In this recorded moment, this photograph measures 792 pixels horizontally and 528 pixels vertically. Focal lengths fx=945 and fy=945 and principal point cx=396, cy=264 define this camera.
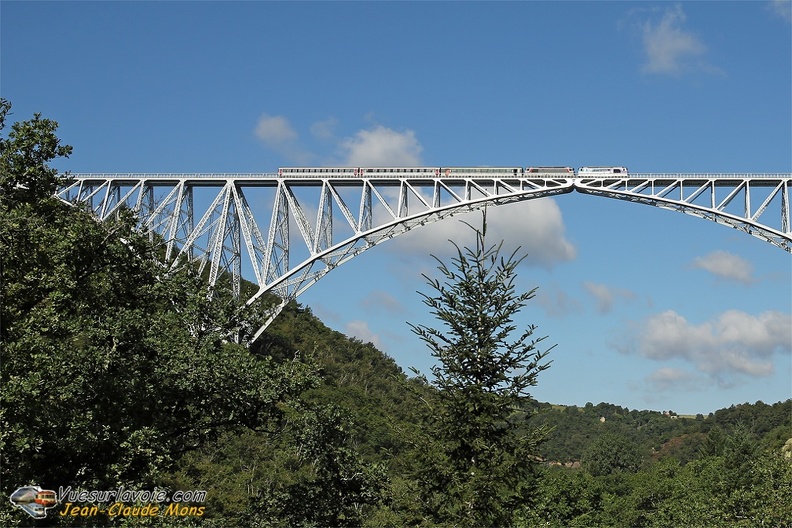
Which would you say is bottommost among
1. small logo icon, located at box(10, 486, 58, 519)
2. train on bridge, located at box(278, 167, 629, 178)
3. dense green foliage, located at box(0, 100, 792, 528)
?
small logo icon, located at box(10, 486, 58, 519)

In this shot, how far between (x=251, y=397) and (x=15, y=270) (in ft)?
20.7

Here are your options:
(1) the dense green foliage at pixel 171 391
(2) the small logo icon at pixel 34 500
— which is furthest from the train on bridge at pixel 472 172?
(2) the small logo icon at pixel 34 500

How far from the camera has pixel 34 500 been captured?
19219 millimetres

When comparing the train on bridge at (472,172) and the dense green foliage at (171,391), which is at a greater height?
the train on bridge at (472,172)

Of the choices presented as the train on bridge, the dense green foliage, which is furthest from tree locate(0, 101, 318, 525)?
the train on bridge

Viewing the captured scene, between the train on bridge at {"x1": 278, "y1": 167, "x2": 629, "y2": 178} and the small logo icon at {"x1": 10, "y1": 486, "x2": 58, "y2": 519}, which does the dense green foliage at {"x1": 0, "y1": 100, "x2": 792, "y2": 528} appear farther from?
the train on bridge at {"x1": 278, "y1": 167, "x2": 629, "y2": 178}

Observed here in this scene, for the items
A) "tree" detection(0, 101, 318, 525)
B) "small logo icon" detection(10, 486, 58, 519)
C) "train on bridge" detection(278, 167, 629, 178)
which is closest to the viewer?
"small logo icon" detection(10, 486, 58, 519)

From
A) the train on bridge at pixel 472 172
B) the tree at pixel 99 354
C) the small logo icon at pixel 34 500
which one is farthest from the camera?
the train on bridge at pixel 472 172

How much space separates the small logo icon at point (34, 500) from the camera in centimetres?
1903

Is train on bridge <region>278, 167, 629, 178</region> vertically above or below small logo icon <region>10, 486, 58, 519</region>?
above

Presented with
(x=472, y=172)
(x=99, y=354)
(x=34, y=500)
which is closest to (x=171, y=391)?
(x=99, y=354)

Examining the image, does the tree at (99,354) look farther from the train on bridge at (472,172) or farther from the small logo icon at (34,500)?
the train on bridge at (472,172)

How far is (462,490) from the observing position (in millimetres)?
19641

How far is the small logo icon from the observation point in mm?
19031
